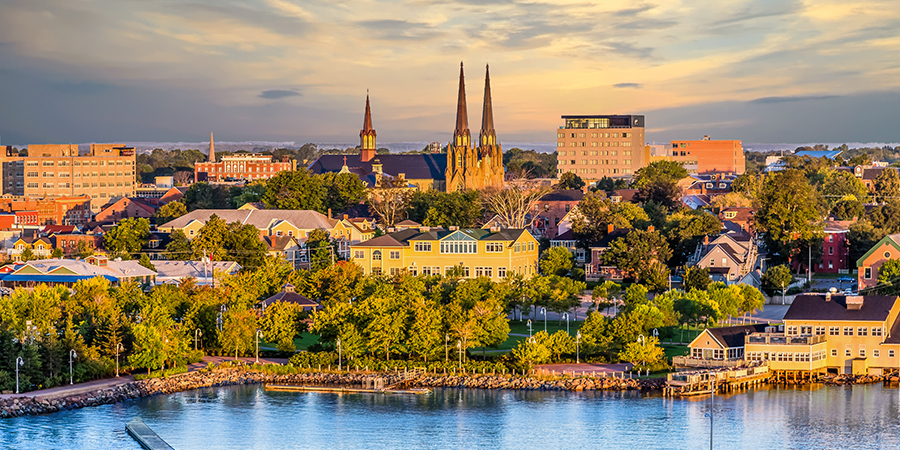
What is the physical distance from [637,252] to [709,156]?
127 meters

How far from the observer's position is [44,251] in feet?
285

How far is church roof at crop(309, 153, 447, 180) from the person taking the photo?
13975cm

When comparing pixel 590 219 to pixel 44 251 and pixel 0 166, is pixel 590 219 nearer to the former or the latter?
pixel 44 251

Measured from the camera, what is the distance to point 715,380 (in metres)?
48.0

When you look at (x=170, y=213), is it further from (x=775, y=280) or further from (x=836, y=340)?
(x=836, y=340)

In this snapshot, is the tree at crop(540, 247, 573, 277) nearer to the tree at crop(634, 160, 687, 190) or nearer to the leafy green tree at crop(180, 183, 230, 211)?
the leafy green tree at crop(180, 183, 230, 211)

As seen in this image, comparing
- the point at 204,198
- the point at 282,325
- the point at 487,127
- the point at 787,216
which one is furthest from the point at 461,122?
the point at 282,325

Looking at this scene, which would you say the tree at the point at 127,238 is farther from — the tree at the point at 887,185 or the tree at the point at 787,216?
the tree at the point at 887,185

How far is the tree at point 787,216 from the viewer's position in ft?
261

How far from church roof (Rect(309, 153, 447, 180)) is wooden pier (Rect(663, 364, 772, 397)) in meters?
91.1

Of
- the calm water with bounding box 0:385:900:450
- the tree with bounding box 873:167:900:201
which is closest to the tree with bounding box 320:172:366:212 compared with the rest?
the tree with bounding box 873:167:900:201

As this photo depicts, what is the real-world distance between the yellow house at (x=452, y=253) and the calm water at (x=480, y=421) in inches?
1053

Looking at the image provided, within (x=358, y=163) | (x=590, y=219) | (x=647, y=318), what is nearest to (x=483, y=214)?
(x=590, y=219)

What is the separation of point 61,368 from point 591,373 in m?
21.2
